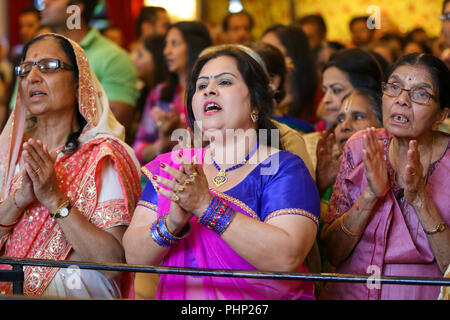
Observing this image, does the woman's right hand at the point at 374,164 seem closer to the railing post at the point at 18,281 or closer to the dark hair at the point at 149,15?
the railing post at the point at 18,281

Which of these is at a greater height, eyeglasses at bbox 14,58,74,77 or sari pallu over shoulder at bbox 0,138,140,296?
eyeglasses at bbox 14,58,74,77

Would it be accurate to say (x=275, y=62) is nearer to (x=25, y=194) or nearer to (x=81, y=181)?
(x=81, y=181)

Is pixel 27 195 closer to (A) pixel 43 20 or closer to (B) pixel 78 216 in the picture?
(B) pixel 78 216

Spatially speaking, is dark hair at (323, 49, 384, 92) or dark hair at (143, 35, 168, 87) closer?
dark hair at (323, 49, 384, 92)

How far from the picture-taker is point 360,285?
236 centimetres

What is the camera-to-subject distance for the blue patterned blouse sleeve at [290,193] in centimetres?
209

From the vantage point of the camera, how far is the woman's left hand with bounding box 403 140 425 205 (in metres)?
2.15

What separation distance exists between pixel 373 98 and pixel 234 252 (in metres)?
1.24

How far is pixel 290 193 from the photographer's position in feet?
6.91

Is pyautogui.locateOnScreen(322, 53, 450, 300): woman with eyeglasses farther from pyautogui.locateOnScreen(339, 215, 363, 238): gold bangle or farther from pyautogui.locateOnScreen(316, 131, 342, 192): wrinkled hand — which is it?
pyautogui.locateOnScreen(316, 131, 342, 192): wrinkled hand

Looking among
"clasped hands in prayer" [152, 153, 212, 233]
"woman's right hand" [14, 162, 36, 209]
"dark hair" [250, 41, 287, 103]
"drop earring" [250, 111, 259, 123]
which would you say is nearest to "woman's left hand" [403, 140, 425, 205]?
"drop earring" [250, 111, 259, 123]

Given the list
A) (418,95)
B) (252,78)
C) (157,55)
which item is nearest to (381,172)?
(418,95)

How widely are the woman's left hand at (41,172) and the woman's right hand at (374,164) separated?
3.60ft
